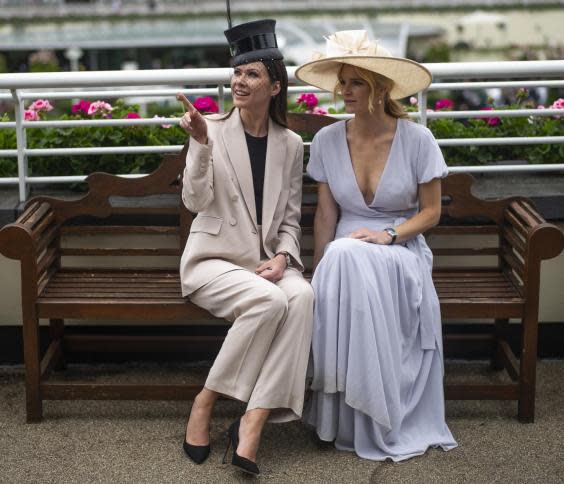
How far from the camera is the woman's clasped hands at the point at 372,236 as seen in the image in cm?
439

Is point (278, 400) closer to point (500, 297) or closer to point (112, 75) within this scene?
point (500, 297)

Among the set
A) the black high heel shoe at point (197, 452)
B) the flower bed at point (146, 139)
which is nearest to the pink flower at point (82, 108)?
the flower bed at point (146, 139)

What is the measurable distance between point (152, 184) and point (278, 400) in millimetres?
1303

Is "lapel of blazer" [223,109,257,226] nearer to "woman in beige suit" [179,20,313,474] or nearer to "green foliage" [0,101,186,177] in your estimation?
"woman in beige suit" [179,20,313,474]

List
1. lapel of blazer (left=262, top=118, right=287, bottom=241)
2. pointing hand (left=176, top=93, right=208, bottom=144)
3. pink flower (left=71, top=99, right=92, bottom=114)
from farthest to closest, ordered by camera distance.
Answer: pink flower (left=71, top=99, right=92, bottom=114)
lapel of blazer (left=262, top=118, right=287, bottom=241)
pointing hand (left=176, top=93, right=208, bottom=144)

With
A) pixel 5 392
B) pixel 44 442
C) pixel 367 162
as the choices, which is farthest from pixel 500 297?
pixel 5 392

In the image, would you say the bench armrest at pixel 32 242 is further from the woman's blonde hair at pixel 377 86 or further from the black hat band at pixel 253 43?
the woman's blonde hair at pixel 377 86

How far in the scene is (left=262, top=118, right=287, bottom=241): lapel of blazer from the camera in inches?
177

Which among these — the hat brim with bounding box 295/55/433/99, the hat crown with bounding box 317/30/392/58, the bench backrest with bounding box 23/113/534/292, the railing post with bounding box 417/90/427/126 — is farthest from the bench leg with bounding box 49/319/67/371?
the railing post with bounding box 417/90/427/126

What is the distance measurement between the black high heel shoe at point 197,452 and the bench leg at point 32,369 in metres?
0.77

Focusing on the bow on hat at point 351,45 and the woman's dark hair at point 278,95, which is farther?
the woman's dark hair at point 278,95

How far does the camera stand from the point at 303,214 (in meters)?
5.00

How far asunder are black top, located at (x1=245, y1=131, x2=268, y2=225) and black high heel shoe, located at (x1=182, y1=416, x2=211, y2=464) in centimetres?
103

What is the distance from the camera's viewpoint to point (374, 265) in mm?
4250
